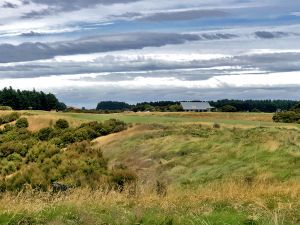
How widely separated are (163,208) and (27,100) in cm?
11750

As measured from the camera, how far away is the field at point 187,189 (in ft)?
35.4

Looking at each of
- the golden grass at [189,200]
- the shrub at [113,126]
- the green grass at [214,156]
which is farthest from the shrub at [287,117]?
the golden grass at [189,200]

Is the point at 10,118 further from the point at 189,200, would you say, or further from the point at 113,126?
the point at 189,200

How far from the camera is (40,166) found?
1610 inches

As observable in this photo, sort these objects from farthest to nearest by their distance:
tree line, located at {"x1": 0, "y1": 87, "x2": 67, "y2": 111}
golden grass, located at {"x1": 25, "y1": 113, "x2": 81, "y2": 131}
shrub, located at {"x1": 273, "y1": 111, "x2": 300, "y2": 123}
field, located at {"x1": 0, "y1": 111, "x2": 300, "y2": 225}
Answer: tree line, located at {"x1": 0, "y1": 87, "x2": 67, "y2": 111}, shrub, located at {"x1": 273, "y1": 111, "x2": 300, "y2": 123}, golden grass, located at {"x1": 25, "y1": 113, "x2": 81, "y2": 131}, field, located at {"x1": 0, "y1": 111, "x2": 300, "y2": 225}

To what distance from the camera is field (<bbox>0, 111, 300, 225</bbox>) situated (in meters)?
10.8

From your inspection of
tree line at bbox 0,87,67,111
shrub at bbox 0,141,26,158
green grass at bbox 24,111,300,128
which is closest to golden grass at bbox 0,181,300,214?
green grass at bbox 24,111,300,128

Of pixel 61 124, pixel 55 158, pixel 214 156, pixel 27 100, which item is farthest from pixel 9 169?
pixel 27 100

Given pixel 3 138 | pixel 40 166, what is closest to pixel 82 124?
pixel 3 138

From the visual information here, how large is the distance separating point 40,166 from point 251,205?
3092cm

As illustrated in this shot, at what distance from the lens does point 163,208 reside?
1188 centimetres

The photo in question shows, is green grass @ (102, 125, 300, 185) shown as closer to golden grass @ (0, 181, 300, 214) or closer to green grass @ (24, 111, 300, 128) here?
golden grass @ (0, 181, 300, 214)

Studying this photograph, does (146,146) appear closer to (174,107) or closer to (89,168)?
(89,168)

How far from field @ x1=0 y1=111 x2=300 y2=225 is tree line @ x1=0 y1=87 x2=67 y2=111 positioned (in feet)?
270
